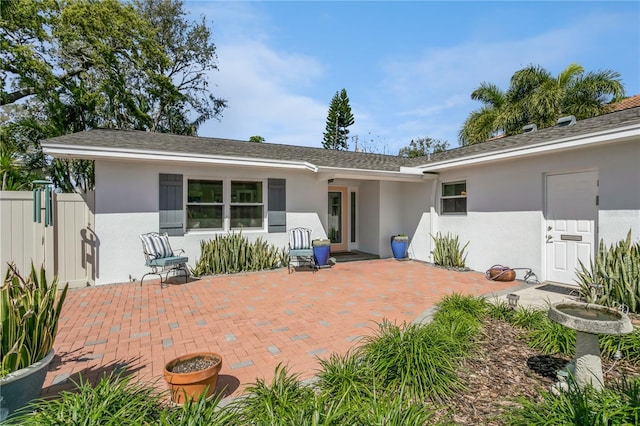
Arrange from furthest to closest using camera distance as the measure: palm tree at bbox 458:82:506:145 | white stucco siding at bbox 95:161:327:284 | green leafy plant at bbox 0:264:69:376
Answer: palm tree at bbox 458:82:506:145
white stucco siding at bbox 95:161:327:284
green leafy plant at bbox 0:264:69:376

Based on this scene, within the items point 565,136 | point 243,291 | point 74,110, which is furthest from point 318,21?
point 74,110

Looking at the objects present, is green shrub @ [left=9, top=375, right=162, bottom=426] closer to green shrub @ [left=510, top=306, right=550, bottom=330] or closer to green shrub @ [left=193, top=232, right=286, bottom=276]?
green shrub @ [left=510, top=306, right=550, bottom=330]

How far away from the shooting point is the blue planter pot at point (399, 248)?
1091cm

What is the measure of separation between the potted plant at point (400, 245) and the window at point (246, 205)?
4.73m

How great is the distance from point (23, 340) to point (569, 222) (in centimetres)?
929

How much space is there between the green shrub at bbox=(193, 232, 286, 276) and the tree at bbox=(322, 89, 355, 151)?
25697 mm

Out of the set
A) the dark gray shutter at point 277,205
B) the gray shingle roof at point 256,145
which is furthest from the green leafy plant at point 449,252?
the dark gray shutter at point 277,205

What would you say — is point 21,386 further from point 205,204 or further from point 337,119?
point 337,119

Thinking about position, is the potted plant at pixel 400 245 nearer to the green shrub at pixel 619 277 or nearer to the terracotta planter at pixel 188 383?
the green shrub at pixel 619 277

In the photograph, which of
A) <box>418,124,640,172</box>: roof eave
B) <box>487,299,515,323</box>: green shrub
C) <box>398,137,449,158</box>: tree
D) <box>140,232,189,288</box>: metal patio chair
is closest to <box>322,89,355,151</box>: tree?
<box>398,137,449,158</box>: tree

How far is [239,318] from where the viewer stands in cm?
520

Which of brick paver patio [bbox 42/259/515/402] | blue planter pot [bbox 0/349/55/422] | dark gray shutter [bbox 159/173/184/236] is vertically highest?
dark gray shutter [bbox 159/173/184/236]

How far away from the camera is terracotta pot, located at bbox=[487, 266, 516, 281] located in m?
7.82

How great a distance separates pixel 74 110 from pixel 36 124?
6.25 ft
